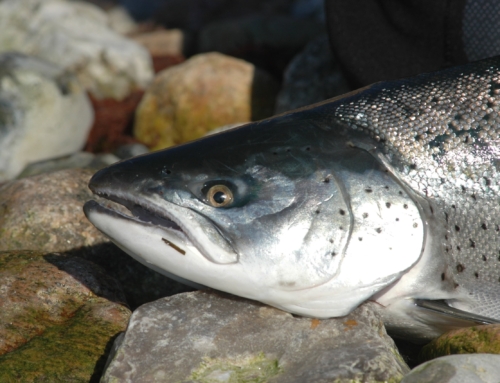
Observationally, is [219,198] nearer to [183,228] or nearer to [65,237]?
[183,228]

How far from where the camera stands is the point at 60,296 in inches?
132

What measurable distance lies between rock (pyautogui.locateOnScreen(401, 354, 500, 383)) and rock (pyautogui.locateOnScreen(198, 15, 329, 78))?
6261mm

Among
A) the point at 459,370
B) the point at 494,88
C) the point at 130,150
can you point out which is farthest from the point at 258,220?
Answer: the point at 130,150

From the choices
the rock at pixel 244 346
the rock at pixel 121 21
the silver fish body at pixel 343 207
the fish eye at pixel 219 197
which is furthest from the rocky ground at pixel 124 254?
the rock at pixel 121 21

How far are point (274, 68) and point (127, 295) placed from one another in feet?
17.1

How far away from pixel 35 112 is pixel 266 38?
329 cm

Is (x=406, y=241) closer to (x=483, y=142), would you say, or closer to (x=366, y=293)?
(x=366, y=293)

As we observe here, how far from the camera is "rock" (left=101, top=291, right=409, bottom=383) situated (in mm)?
2598

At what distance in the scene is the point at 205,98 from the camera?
7180 mm

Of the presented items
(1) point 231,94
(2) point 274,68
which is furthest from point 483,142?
(2) point 274,68

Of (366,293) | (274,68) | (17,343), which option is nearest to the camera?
(366,293)

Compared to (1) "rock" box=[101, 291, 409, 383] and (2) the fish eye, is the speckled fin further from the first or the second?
(2) the fish eye

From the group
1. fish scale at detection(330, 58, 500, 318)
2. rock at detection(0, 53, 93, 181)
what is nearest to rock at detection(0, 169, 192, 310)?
fish scale at detection(330, 58, 500, 318)

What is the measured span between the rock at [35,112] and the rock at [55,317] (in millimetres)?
3582
